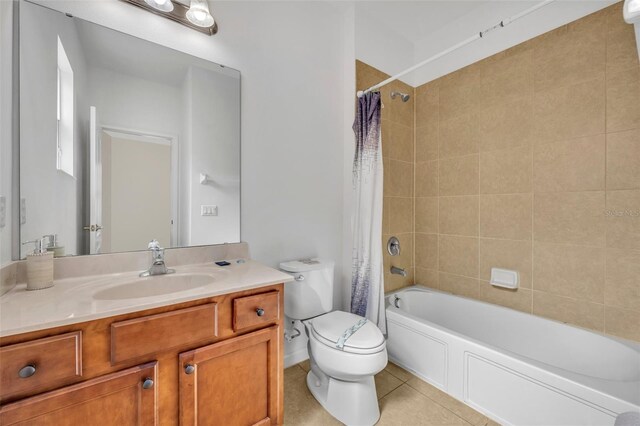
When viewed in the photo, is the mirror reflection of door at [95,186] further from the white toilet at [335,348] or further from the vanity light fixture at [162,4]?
the white toilet at [335,348]

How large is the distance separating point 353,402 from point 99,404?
1.09 metres

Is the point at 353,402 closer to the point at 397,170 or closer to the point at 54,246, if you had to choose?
the point at 54,246

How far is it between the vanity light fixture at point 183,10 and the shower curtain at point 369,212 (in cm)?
107

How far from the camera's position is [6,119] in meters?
1.04

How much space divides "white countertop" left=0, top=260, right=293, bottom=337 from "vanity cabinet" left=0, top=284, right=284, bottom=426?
0.11ft

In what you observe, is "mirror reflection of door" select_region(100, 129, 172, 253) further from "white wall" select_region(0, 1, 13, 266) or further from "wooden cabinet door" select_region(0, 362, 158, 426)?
"wooden cabinet door" select_region(0, 362, 158, 426)

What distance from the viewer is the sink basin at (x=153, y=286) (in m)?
1.09

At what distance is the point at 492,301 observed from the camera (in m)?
2.06

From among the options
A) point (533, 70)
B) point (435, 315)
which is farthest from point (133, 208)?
point (533, 70)

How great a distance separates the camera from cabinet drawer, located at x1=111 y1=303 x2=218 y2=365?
0.83m

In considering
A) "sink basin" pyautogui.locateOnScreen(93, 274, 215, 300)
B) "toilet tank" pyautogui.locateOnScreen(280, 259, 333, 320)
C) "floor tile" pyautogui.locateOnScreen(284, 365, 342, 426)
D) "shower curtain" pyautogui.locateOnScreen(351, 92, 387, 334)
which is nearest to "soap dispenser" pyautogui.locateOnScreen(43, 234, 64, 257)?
"sink basin" pyautogui.locateOnScreen(93, 274, 215, 300)

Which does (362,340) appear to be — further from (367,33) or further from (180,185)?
(367,33)

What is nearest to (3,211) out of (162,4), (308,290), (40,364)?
(40,364)

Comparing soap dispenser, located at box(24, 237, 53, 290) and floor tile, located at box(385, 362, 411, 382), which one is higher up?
soap dispenser, located at box(24, 237, 53, 290)
